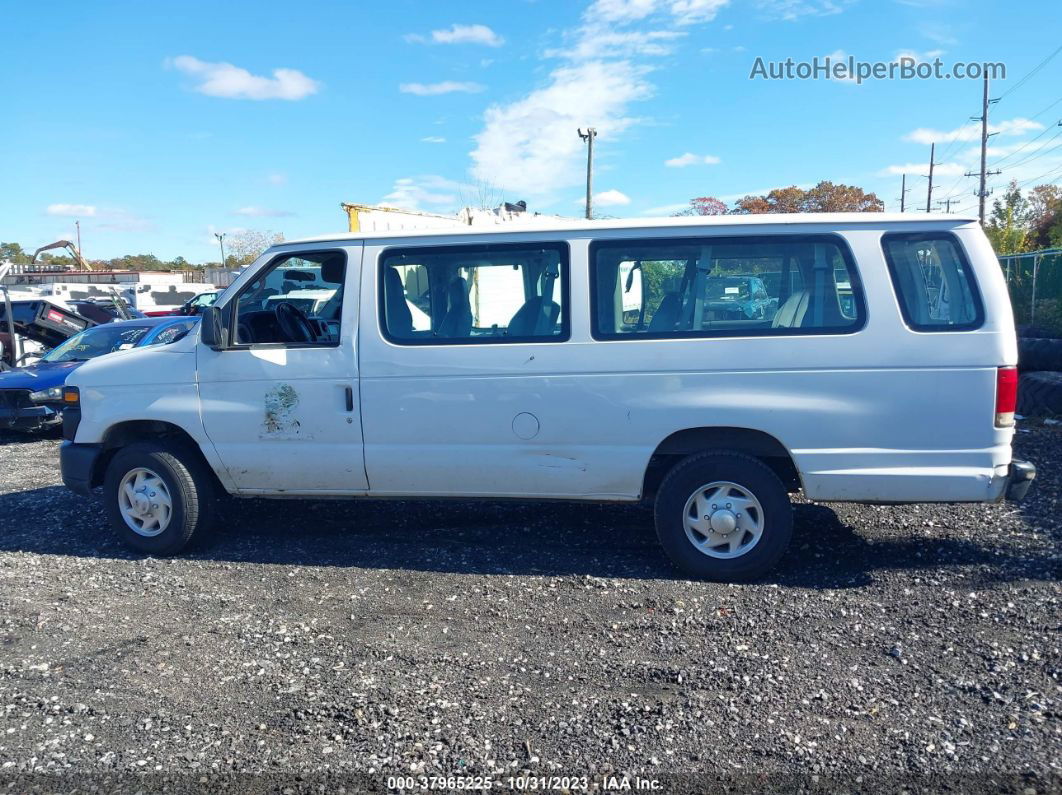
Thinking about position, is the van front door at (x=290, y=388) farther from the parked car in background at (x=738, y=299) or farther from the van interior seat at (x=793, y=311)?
the van interior seat at (x=793, y=311)

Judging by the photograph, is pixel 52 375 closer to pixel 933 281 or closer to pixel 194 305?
pixel 933 281

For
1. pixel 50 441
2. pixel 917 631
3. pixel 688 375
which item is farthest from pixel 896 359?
pixel 50 441

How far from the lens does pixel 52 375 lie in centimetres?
1118

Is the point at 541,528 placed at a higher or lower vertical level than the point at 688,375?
lower

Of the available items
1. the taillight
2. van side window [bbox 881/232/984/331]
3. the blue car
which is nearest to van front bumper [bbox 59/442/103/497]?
the blue car

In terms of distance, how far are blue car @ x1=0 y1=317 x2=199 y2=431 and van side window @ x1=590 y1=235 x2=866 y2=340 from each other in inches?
288

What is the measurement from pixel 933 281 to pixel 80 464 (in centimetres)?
553

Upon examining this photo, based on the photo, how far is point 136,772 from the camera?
3.41 m

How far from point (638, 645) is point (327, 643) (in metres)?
1.58

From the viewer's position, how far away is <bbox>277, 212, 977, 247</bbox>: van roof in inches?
202

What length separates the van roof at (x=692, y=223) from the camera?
5141mm

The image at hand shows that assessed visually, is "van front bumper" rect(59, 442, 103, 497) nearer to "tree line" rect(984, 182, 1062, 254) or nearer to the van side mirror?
the van side mirror

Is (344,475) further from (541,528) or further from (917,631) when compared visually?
(917,631)

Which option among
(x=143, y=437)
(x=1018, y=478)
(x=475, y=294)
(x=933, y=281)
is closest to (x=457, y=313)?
(x=475, y=294)
